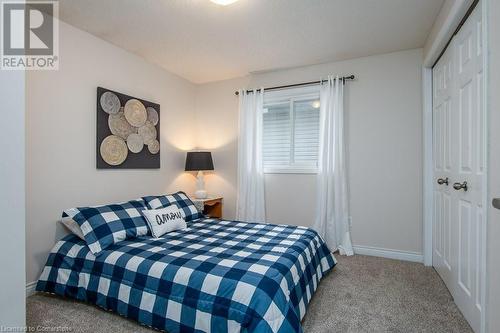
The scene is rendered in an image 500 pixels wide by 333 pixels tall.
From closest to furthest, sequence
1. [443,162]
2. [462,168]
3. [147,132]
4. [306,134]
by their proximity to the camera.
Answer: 1. [462,168]
2. [443,162]
3. [147,132]
4. [306,134]

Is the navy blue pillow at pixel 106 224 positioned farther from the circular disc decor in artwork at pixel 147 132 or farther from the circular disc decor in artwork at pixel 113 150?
the circular disc decor in artwork at pixel 147 132

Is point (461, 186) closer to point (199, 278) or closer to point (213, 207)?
point (199, 278)

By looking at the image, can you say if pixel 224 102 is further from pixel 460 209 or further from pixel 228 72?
pixel 460 209

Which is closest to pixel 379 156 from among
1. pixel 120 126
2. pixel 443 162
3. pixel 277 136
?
pixel 443 162

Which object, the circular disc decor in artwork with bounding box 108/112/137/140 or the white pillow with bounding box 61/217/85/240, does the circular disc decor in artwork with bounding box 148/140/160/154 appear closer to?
the circular disc decor in artwork with bounding box 108/112/137/140

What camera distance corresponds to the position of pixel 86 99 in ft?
8.39

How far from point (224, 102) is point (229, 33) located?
1394mm

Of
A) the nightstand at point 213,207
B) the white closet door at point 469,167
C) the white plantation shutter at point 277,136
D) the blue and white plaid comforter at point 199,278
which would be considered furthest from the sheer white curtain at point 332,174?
the nightstand at point 213,207

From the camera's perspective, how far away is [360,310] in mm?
1942

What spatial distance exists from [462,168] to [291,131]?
1979 mm

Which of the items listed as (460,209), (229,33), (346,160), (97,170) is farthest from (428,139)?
(97,170)

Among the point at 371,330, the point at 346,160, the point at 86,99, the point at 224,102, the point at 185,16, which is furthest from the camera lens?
the point at 224,102

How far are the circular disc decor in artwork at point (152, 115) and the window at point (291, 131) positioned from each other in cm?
144

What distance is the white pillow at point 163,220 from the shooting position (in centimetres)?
237
